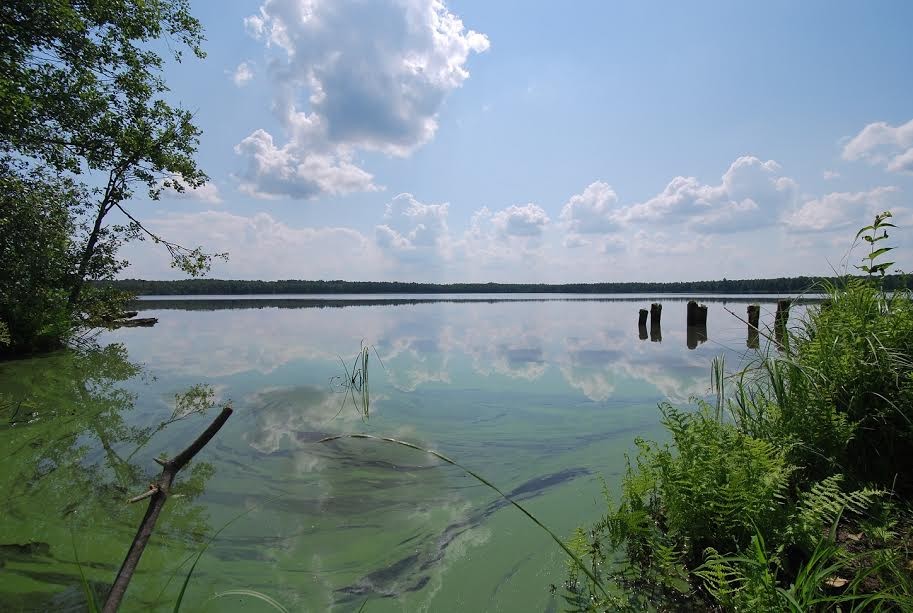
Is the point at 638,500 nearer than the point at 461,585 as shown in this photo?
No

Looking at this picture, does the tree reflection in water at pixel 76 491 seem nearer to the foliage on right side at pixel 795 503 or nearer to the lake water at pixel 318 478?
the lake water at pixel 318 478

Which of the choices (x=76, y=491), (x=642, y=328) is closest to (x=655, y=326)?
(x=642, y=328)

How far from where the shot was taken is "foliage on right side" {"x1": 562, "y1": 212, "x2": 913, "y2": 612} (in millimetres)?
2113

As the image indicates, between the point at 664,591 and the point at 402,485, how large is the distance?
2.40m

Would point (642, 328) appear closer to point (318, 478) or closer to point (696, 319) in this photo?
point (696, 319)

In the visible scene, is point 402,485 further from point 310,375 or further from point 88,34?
point 88,34

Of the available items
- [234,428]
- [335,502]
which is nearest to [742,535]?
[335,502]

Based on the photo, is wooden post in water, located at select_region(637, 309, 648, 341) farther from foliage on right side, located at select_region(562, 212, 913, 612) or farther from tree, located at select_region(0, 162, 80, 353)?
tree, located at select_region(0, 162, 80, 353)

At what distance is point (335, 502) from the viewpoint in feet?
12.5

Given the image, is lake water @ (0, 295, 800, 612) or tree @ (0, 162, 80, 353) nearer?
lake water @ (0, 295, 800, 612)

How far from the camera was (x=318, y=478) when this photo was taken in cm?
434

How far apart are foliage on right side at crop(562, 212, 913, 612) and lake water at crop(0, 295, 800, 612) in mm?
505

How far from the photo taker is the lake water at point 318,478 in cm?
266

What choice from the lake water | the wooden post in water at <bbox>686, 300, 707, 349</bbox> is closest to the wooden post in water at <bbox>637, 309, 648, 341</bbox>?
the wooden post in water at <bbox>686, 300, 707, 349</bbox>
